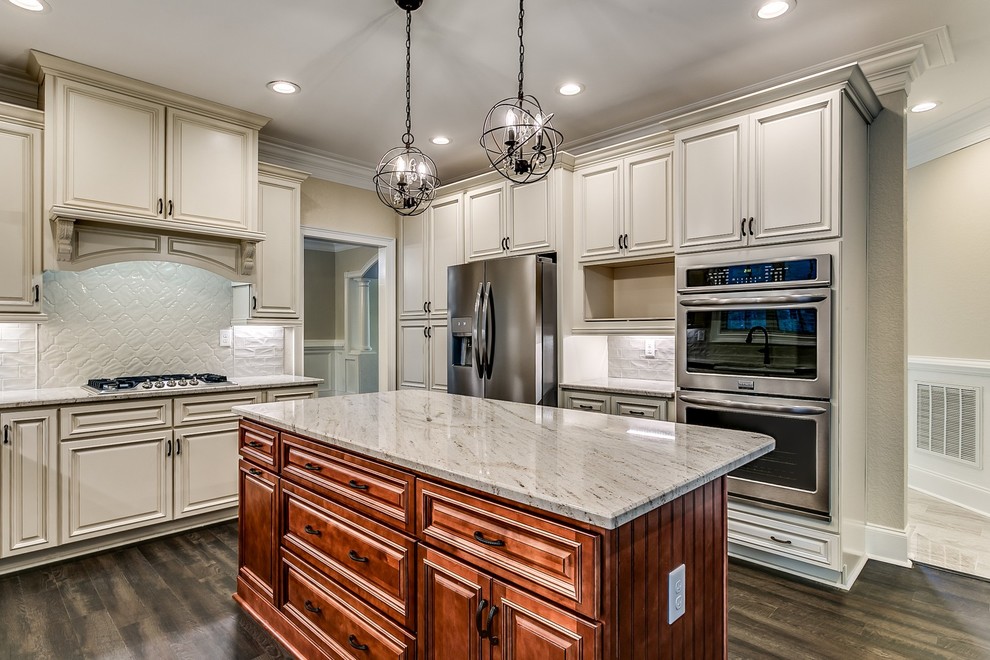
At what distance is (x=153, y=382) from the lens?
11.7 feet

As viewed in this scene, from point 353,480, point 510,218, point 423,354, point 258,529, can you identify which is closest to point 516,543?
point 353,480

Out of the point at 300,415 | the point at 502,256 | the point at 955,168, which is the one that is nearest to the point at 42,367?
the point at 300,415

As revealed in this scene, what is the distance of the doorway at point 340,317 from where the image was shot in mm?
7328

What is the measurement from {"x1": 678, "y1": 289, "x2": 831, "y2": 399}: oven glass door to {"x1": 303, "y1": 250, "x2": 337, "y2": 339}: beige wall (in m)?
5.66

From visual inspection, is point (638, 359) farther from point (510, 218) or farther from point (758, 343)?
point (510, 218)

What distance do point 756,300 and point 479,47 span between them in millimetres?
1996

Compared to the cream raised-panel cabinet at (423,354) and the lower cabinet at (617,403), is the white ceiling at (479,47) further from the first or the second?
the lower cabinet at (617,403)

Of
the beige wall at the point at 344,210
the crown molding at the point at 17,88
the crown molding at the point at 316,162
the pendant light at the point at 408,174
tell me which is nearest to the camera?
the pendant light at the point at 408,174

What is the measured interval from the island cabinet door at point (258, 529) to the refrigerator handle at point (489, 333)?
6.43ft

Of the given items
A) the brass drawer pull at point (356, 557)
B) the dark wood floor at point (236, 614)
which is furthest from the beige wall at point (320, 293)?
the brass drawer pull at point (356, 557)

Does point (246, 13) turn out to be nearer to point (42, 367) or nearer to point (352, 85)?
point (352, 85)

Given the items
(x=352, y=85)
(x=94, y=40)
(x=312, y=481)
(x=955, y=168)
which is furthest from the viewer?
(x=955, y=168)

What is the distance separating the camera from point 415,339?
16.3 ft

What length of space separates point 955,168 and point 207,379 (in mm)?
5737
